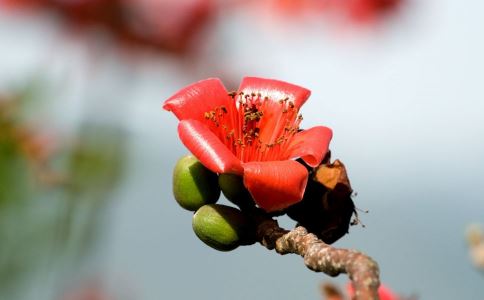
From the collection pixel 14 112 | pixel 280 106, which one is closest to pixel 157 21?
pixel 14 112

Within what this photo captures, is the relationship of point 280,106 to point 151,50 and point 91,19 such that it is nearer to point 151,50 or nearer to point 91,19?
point 91,19

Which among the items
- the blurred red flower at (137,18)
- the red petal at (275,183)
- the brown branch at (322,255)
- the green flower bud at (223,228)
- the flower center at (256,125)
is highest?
the blurred red flower at (137,18)

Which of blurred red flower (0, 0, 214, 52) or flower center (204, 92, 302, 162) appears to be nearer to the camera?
flower center (204, 92, 302, 162)

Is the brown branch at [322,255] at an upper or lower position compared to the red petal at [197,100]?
lower

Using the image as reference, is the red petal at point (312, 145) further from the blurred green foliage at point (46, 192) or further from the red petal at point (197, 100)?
the blurred green foliage at point (46, 192)

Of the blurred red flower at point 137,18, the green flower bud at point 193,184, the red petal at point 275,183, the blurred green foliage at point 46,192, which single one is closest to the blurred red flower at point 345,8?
the blurred red flower at point 137,18

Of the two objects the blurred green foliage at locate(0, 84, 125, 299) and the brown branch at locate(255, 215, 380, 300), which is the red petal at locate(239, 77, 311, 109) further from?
the blurred green foliage at locate(0, 84, 125, 299)

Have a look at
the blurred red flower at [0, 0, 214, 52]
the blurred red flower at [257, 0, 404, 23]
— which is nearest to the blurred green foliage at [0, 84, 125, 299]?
the blurred red flower at [0, 0, 214, 52]
